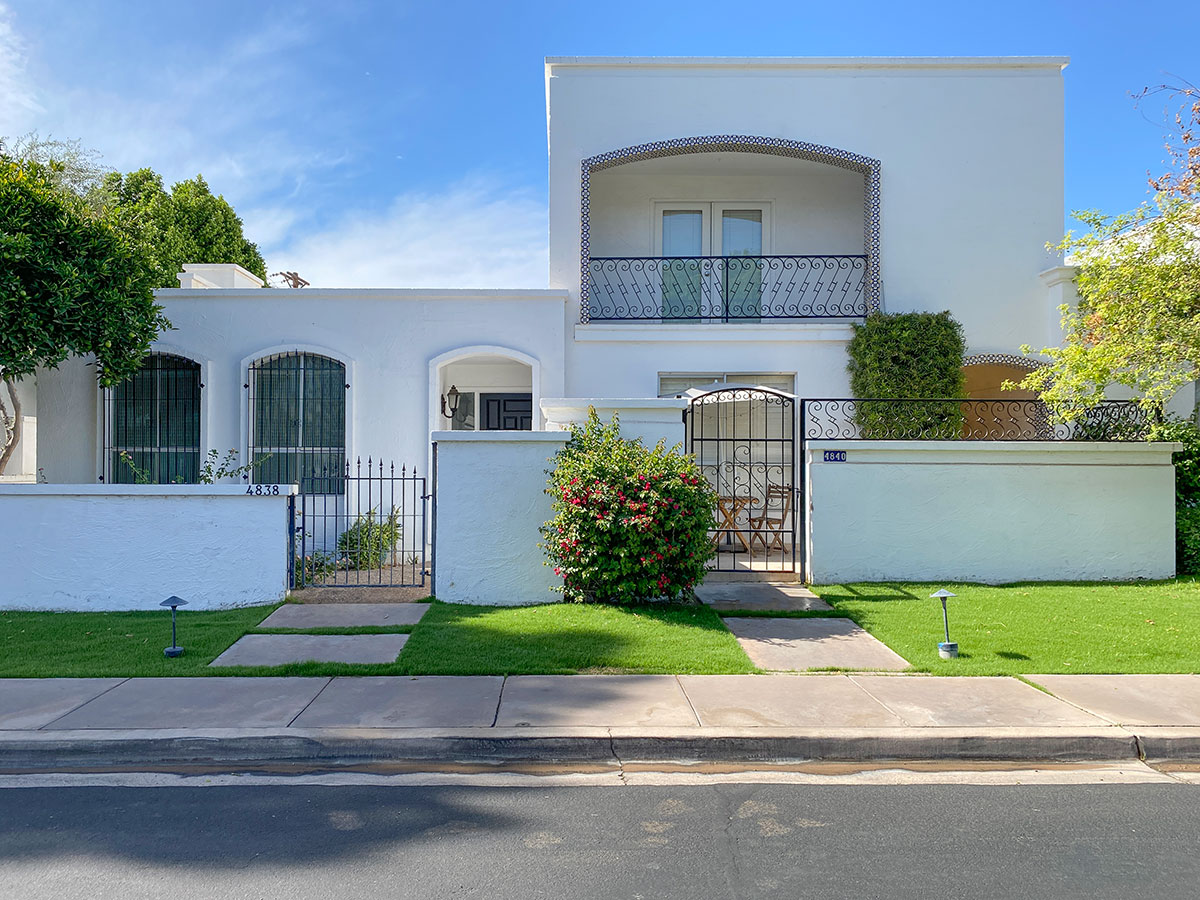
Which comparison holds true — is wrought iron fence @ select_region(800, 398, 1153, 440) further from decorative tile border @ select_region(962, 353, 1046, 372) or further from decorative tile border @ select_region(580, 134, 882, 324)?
decorative tile border @ select_region(580, 134, 882, 324)

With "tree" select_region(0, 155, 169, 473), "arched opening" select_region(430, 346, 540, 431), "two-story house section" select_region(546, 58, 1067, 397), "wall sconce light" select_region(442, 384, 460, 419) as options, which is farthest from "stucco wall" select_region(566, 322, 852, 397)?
"tree" select_region(0, 155, 169, 473)

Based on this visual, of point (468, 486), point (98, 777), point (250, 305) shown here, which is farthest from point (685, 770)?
point (250, 305)

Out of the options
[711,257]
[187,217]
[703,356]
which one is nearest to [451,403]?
[703,356]

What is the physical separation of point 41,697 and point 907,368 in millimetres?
11263

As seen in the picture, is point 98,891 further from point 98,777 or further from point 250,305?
point 250,305

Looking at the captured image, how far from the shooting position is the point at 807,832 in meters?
4.05

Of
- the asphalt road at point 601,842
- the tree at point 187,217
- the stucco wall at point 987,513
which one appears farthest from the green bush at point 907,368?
the tree at point 187,217

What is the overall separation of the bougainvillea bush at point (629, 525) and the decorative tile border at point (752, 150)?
208 inches

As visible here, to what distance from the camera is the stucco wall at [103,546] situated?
27.6 feet

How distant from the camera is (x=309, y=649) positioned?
23.1 ft

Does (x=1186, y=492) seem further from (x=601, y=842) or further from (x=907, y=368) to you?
(x=601, y=842)

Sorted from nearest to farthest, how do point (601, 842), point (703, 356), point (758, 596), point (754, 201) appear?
1. point (601, 842)
2. point (758, 596)
3. point (703, 356)
4. point (754, 201)

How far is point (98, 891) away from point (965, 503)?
9.24 metres

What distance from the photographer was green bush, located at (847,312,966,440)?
38.9ft
